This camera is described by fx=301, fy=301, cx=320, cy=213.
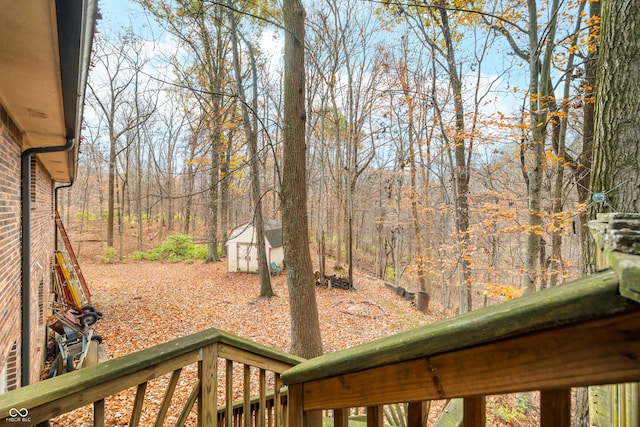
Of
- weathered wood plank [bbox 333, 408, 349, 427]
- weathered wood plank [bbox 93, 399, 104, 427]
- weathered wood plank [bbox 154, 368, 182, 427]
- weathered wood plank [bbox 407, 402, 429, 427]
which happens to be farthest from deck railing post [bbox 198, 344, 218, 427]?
weathered wood plank [bbox 407, 402, 429, 427]

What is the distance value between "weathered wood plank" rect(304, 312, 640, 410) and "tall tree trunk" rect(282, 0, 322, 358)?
13.0 feet

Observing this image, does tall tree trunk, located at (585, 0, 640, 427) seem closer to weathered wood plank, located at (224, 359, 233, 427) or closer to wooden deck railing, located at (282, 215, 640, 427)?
wooden deck railing, located at (282, 215, 640, 427)

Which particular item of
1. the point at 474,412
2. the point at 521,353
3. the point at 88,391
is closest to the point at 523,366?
the point at 521,353

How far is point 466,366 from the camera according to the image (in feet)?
2.22

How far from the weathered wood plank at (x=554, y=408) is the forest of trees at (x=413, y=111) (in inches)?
172

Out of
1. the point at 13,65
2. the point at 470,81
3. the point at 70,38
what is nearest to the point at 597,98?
the point at 70,38

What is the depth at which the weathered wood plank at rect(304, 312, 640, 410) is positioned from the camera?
0.50 meters

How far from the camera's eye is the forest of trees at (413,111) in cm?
558

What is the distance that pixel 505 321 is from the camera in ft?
1.91

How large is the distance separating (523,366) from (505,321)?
107 mm

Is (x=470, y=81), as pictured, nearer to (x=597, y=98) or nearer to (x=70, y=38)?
(x=597, y=98)

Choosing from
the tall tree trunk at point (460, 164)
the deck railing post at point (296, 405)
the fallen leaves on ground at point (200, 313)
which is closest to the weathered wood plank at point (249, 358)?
the deck railing post at point (296, 405)

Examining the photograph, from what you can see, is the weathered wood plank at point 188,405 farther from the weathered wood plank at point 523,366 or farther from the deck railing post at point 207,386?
the weathered wood plank at point 523,366

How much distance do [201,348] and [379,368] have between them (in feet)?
3.64
